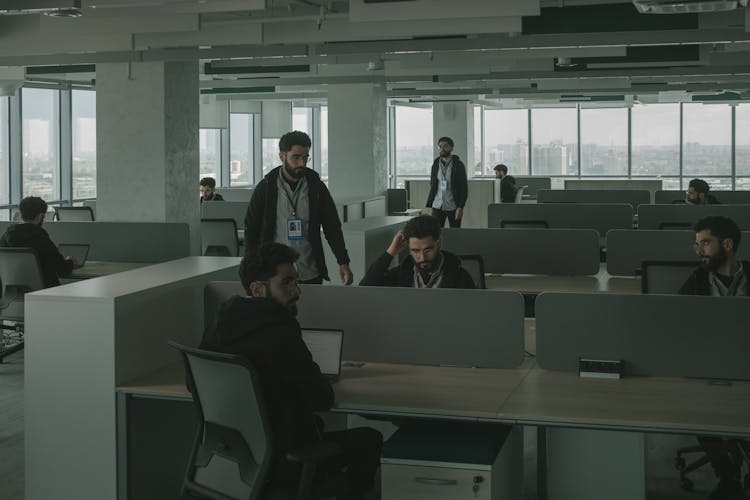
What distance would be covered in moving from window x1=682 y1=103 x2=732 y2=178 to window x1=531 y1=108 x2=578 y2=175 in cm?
228

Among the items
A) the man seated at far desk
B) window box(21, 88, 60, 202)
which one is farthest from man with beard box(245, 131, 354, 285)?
window box(21, 88, 60, 202)

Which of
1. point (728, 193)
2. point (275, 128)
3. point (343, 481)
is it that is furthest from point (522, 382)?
point (275, 128)

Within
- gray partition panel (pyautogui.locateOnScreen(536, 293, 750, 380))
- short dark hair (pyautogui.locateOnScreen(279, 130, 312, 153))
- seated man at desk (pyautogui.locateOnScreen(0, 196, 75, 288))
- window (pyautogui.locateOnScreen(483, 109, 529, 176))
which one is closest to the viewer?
gray partition panel (pyautogui.locateOnScreen(536, 293, 750, 380))

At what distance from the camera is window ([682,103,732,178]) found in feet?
66.9

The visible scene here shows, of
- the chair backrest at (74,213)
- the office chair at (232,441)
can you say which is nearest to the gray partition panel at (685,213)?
the chair backrest at (74,213)

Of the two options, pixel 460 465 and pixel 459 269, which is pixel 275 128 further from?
pixel 460 465

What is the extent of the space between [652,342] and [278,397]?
1370 millimetres

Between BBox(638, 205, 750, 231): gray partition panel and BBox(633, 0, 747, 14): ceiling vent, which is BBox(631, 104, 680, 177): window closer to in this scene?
BBox(638, 205, 750, 231): gray partition panel

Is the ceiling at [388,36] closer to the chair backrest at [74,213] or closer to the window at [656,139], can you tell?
the chair backrest at [74,213]

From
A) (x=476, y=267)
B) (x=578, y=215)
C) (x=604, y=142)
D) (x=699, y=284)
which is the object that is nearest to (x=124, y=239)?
(x=476, y=267)

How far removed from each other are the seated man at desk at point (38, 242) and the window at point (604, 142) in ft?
54.5

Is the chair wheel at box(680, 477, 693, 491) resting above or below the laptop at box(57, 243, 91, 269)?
below

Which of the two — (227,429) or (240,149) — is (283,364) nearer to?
(227,429)

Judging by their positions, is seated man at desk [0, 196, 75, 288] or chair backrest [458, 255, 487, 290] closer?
chair backrest [458, 255, 487, 290]
